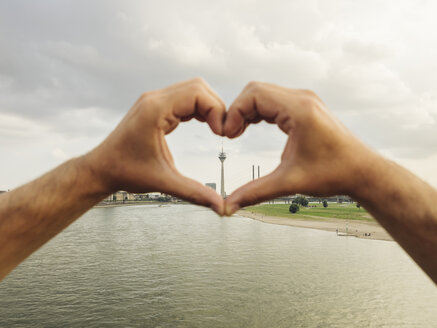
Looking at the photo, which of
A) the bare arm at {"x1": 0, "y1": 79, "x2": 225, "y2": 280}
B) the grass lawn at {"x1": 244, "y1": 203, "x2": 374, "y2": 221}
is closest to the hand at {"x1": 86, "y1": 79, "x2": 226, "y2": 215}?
the bare arm at {"x1": 0, "y1": 79, "x2": 225, "y2": 280}

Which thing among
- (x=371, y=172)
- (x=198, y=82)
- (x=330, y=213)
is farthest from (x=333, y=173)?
(x=330, y=213)

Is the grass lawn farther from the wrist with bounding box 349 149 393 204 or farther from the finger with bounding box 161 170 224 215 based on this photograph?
the finger with bounding box 161 170 224 215

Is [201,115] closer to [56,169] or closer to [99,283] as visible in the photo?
[56,169]

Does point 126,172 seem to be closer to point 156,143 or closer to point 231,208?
point 156,143

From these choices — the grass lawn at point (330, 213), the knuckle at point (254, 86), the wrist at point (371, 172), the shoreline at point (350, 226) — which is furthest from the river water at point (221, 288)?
the grass lawn at point (330, 213)

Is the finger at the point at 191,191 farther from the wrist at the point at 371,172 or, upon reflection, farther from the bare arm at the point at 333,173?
the wrist at the point at 371,172

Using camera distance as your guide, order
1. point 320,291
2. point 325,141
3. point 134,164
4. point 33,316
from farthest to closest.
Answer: point 320,291 < point 33,316 < point 134,164 < point 325,141

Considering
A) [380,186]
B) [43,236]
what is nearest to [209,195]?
[380,186]

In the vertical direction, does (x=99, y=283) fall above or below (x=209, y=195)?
below
